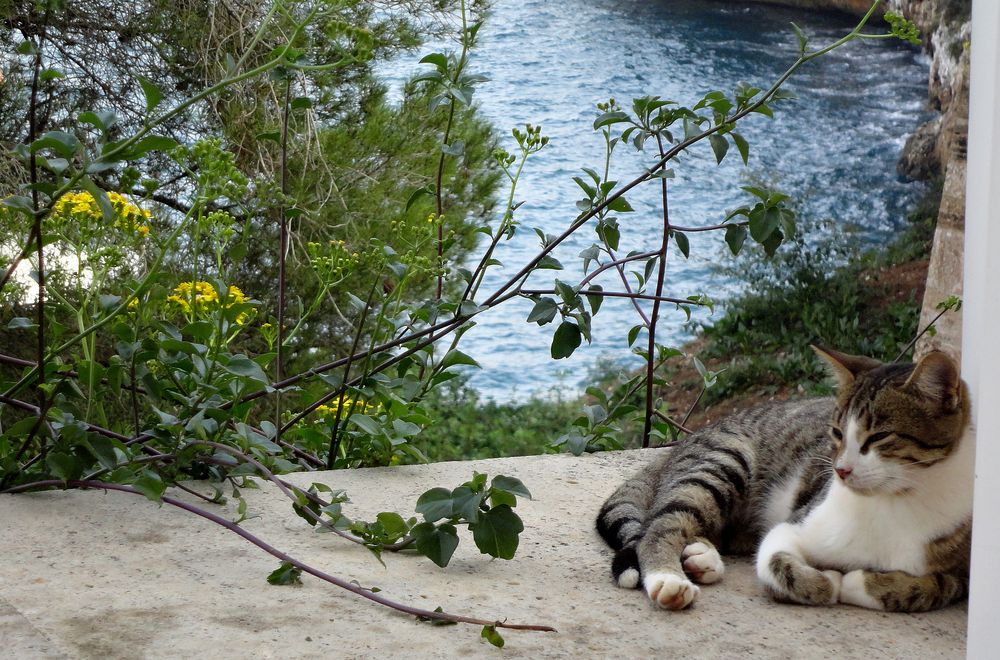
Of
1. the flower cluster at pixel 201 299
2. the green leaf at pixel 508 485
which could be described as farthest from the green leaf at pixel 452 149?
the green leaf at pixel 508 485

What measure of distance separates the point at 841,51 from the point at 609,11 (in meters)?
1.29

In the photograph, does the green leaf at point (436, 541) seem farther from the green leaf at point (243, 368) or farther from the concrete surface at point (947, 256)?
the concrete surface at point (947, 256)

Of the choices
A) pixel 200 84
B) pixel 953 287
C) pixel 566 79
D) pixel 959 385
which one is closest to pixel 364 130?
pixel 200 84

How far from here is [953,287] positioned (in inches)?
152

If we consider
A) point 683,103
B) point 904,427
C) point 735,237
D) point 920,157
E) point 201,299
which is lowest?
point 904,427

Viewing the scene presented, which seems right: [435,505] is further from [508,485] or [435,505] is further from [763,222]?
[763,222]

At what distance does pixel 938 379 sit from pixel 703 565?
17.7 inches

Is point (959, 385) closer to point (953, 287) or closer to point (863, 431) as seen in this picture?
point (863, 431)

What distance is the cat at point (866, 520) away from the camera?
1.48 m

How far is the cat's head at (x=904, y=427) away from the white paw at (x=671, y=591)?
1.03 ft

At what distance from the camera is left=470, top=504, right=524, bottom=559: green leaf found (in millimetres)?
1483

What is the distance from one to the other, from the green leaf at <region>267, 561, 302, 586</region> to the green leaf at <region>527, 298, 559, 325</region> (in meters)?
0.62

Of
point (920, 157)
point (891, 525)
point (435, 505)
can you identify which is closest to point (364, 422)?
point (435, 505)

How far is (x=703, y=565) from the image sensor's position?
1.57 m
